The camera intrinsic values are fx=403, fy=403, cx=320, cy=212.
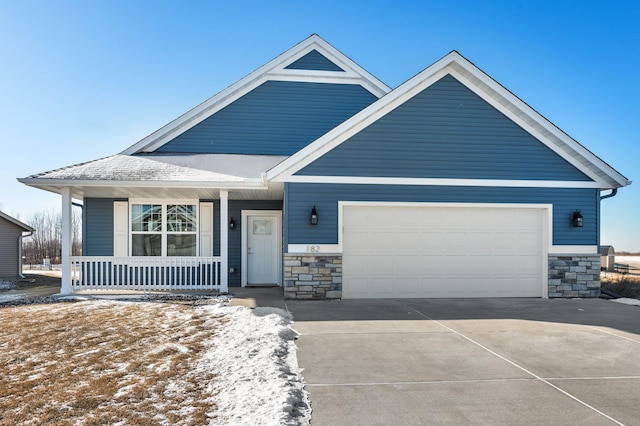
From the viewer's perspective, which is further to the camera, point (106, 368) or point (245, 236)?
point (245, 236)

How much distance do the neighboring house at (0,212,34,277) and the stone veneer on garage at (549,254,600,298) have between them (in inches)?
828

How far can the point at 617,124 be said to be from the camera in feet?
50.0

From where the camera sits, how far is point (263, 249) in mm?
11398

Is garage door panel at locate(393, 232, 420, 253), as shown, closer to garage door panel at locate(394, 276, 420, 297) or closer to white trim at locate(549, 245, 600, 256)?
garage door panel at locate(394, 276, 420, 297)

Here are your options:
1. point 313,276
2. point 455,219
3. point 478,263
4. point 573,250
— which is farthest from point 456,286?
point 313,276

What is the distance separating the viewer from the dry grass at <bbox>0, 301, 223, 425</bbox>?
314cm

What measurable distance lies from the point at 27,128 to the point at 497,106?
19348 mm

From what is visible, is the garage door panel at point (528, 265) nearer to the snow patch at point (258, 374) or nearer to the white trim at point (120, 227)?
the snow patch at point (258, 374)

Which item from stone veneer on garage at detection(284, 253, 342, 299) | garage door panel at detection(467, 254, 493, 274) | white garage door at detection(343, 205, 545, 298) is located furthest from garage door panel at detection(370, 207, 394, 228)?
garage door panel at detection(467, 254, 493, 274)

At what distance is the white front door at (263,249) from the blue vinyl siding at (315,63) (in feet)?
15.3

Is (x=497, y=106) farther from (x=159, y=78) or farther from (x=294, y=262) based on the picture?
(x=159, y=78)

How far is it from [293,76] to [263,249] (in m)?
5.25

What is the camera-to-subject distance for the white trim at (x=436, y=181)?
348 inches

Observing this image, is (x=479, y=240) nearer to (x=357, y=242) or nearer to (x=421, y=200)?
(x=421, y=200)
